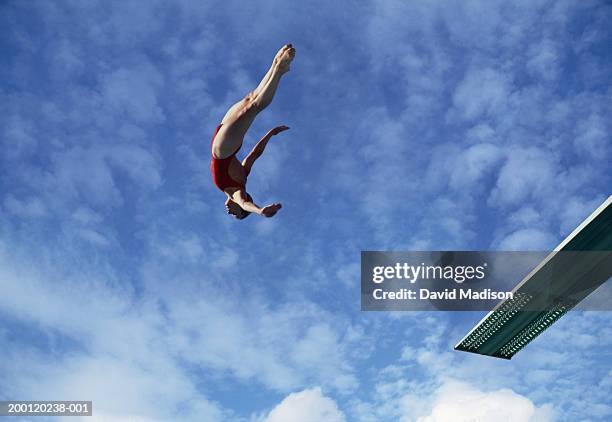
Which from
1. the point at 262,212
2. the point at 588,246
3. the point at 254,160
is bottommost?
the point at 262,212

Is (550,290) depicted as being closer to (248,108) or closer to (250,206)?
(250,206)

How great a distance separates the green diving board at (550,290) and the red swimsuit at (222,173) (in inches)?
497

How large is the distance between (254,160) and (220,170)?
3.49 feet

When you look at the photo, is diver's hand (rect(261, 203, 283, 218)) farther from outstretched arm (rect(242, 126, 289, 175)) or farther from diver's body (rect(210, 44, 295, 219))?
outstretched arm (rect(242, 126, 289, 175))

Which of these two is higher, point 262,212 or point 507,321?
point 507,321

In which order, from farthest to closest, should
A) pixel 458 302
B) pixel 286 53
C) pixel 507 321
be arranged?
pixel 507 321 < pixel 458 302 < pixel 286 53

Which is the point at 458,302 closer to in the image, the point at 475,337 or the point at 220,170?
the point at 475,337

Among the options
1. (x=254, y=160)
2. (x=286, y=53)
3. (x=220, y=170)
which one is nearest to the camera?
(x=286, y=53)

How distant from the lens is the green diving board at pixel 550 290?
1948 cm

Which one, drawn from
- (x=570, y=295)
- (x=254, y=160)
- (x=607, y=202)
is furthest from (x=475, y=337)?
(x=254, y=160)

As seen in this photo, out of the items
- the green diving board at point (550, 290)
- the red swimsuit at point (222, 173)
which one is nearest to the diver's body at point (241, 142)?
the red swimsuit at point (222, 173)

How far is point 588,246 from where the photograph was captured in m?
20.0

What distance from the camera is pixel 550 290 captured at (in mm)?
22766

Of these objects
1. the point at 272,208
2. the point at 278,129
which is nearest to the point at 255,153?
the point at 278,129
